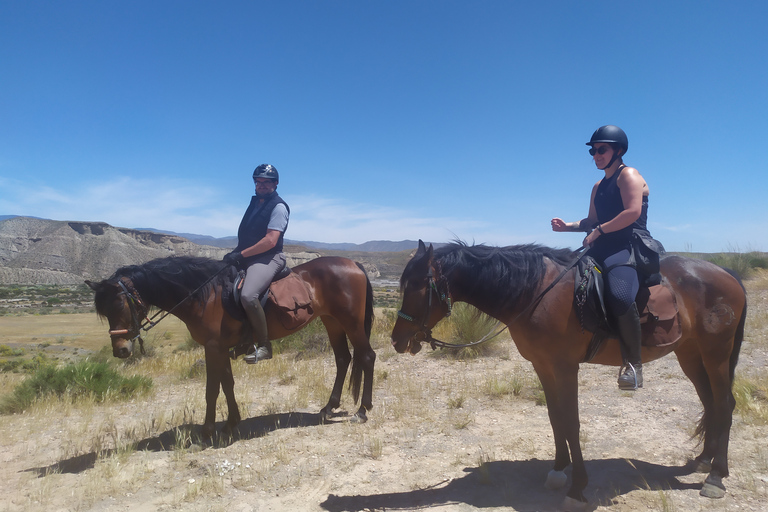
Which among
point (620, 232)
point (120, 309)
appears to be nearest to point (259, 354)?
point (120, 309)

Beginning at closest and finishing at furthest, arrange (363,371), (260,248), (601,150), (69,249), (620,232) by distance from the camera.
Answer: (620,232), (601,150), (260,248), (363,371), (69,249)

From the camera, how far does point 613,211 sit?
3891mm

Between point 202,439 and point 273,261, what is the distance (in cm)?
224

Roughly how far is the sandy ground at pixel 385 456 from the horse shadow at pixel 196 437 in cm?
3

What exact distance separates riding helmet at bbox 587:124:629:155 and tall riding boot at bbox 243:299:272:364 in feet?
12.8

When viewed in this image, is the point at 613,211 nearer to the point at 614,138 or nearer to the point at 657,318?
the point at 614,138

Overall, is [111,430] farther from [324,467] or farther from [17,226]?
[17,226]

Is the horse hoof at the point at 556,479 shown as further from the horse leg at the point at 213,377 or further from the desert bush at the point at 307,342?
the desert bush at the point at 307,342

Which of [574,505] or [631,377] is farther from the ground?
[631,377]

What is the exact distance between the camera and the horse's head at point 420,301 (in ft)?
12.2

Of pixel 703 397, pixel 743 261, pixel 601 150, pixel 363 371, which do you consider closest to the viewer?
pixel 601 150

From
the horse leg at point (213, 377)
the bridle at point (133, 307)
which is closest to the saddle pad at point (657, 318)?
the horse leg at point (213, 377)

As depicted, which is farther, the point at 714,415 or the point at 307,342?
the point at 307,342

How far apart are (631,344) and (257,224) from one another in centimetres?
424
